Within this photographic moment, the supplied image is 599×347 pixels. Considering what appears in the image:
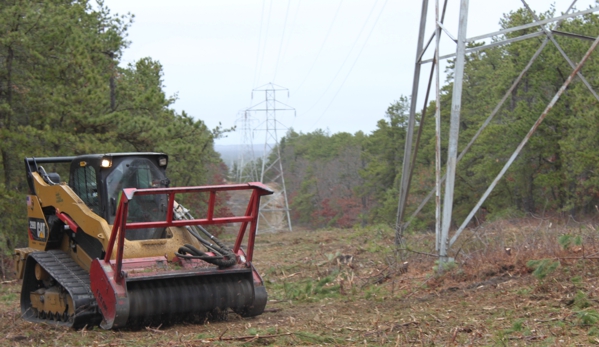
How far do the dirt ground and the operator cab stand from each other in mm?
1749

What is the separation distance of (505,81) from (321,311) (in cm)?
3162

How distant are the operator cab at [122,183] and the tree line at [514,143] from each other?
18566 millimetres

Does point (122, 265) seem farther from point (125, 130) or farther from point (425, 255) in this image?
point (125, 130)

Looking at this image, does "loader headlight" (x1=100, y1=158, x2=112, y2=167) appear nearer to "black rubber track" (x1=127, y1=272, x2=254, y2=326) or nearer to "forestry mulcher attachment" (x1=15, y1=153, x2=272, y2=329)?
"forestry mulcher attachment" (x1=15, y1=153, x2=272, y2=329)

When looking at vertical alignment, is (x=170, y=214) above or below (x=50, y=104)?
below

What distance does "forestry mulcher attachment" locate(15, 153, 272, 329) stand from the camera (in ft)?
29.3

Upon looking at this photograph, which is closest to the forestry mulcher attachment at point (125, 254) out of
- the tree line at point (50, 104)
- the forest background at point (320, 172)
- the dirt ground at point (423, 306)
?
the dirt ground at point (423, 306)

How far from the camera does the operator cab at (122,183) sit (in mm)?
10227

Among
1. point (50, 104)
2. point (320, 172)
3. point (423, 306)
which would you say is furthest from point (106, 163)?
point (320, 172)

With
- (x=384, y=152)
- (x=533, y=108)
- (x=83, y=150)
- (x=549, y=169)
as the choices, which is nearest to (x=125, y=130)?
(x=83, y=150)

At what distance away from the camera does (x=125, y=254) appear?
968 cm

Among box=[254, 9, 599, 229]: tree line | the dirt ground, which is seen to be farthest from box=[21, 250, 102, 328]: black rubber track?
box=[254, 9, 599, 229]: tree line

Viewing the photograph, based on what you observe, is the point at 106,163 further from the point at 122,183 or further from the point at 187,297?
the point at 187,297

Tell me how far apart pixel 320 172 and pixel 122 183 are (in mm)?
68138
